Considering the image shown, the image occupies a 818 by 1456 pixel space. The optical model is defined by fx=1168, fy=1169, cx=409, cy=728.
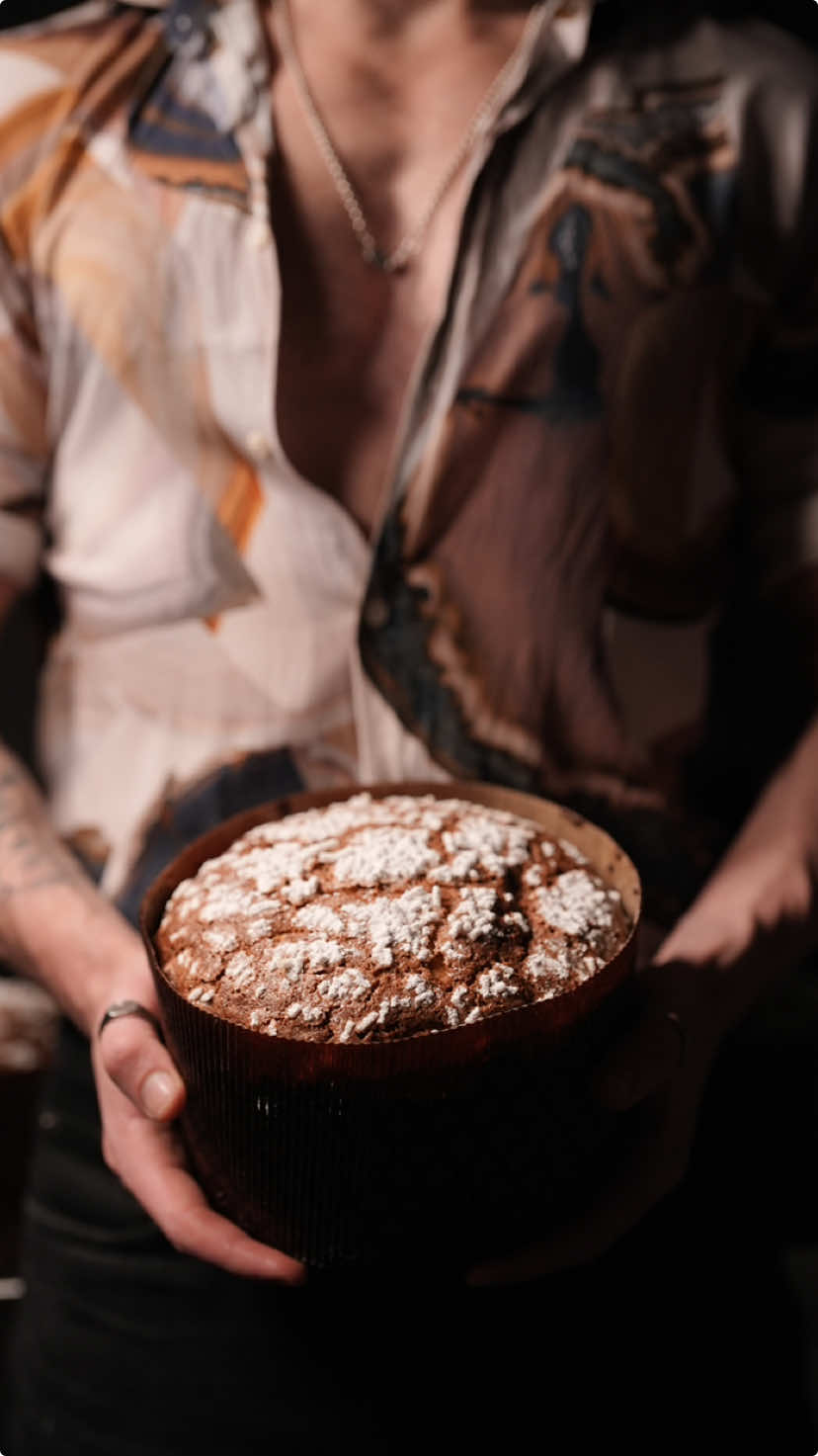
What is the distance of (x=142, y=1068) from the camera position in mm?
946

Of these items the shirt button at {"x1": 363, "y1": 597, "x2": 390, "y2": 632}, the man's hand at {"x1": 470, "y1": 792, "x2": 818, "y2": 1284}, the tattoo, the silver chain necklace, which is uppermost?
the silver chain necklace

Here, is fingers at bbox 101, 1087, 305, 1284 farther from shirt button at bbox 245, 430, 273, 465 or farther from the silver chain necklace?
the silver chain necklace

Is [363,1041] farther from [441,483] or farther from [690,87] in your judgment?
[690,87]

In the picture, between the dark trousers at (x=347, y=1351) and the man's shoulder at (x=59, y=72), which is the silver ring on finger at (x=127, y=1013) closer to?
the dark trousers at (x=347, y=1351)

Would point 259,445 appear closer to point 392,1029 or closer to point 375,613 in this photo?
point 375,613

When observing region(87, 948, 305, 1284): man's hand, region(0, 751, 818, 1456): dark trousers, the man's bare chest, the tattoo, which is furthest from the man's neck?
region(87, 948, 305, 1284): man's hand

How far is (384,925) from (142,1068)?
0.23m

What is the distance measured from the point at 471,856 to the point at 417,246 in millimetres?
743

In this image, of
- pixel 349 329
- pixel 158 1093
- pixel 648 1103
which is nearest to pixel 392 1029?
pixel 158 1093

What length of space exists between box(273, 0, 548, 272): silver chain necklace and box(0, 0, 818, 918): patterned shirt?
4cm

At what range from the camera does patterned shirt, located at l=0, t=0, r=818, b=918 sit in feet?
4.15

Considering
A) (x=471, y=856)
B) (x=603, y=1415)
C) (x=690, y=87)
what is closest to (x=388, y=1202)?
(x=471, y=856)

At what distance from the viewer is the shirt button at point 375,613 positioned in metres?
1.29

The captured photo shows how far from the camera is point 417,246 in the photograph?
1334mm
